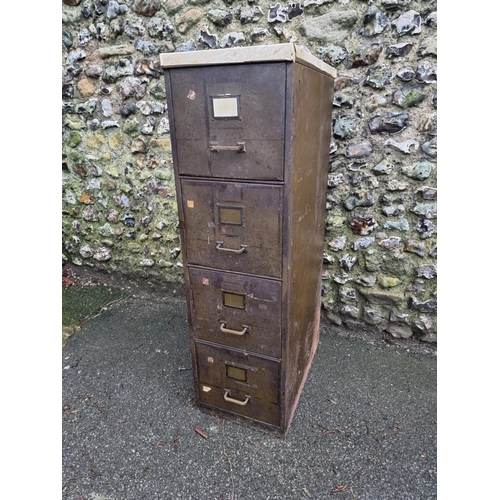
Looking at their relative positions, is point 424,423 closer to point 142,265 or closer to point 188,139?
point 188,139

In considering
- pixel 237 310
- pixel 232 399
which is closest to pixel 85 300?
pixel 232 399

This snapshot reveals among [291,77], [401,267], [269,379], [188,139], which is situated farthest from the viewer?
[401,267]

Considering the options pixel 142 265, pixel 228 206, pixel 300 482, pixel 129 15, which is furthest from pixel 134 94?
pixel 300 482

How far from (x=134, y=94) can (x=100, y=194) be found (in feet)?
2.97

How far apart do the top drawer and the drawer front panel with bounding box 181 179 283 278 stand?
7 cm

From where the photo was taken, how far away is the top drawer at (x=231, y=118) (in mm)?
1206

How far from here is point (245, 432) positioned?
1.79 m

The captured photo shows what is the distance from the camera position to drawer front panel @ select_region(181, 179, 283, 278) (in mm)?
1343

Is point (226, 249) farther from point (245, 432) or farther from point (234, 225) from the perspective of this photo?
point (245, 432)

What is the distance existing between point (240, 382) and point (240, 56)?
4.78 ft

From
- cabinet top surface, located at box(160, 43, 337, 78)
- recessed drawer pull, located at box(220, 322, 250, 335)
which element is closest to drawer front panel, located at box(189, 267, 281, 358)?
recessed drawer pull, located at box(220, 322, 250, 335)

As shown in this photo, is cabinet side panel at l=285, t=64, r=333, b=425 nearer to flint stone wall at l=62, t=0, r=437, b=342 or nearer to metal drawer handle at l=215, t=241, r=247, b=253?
metal drawer handle at l=215, t=241, r=247, b=253

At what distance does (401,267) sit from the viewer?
2221 millimetres

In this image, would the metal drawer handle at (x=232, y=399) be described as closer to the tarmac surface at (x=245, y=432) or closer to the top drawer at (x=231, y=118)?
the tarmac surface at (x=245, y=432)
